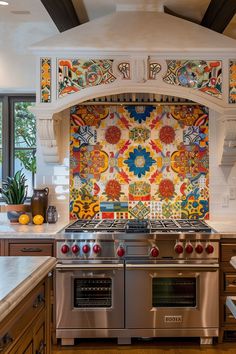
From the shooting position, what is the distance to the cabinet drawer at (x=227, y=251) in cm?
347

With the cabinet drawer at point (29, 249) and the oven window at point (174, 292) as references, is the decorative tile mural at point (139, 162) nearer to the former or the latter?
the cabinet drawer at point (29, 249)

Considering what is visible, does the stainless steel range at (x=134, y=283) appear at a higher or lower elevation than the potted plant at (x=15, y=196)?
lower

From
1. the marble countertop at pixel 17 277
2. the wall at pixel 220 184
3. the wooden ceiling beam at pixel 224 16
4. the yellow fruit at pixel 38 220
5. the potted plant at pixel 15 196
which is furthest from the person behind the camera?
the wall at pixel 220 184

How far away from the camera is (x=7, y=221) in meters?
4.18

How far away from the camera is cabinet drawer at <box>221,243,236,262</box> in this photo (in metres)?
3.47

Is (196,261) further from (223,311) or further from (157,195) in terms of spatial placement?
(157,195)

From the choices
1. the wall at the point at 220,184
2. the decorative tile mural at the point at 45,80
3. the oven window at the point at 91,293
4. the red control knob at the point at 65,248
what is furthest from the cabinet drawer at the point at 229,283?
the decorative tile mural at the point at 45,80

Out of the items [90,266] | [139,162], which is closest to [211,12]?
[139,162]

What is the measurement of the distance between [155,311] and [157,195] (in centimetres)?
119

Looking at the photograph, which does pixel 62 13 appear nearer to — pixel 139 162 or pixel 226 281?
pixel 139 162

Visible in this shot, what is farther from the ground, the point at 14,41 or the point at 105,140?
the point at 14,41

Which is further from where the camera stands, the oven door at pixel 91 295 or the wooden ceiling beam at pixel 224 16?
the oven door at pixel 91 295

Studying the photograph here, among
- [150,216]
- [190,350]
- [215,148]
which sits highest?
[215,148]

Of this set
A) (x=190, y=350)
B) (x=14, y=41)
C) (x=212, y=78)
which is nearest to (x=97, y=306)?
(x=190, y=350)
